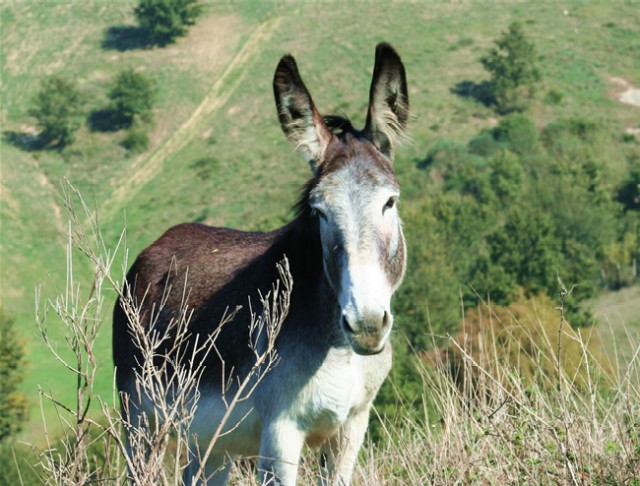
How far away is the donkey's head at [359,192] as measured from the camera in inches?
193

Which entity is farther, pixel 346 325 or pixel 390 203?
pixel 390 203

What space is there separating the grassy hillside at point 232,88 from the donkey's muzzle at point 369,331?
9217cm

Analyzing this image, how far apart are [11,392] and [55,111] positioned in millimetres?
50101

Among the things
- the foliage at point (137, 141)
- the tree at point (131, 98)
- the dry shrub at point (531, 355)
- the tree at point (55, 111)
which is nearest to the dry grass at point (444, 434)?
the dry shrub at point (531, 355)

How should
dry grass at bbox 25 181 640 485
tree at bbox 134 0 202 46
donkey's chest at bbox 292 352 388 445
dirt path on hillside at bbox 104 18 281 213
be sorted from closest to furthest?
dry grass at bbox 25 181 640 485, donkey's chest at bbox 292 352 388 445, dirt path on hillside at bbox 104 18 281 213, tree at bbox 134 0 202 46

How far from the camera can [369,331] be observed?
4.85 metres

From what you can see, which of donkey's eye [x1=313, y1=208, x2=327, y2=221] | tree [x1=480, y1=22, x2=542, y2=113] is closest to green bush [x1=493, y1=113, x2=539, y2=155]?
tree [x1=480, y1=22, x2=542, y2=113]

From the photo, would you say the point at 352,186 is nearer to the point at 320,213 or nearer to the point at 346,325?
the point at 320,213

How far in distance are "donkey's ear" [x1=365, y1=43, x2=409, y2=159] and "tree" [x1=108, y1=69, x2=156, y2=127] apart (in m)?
120

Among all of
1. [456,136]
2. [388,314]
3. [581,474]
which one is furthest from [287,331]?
[456,136]

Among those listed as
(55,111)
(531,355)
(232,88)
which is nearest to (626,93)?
(232,88)

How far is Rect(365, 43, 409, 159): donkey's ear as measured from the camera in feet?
18.5

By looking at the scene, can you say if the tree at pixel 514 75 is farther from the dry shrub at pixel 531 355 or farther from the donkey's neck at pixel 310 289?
the donkey's neck at pixel 310 289

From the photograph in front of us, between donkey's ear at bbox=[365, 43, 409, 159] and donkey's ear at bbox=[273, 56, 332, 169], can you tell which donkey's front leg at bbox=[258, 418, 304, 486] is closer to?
donkey's ear at bbox=[273, 56, 332, 169]
